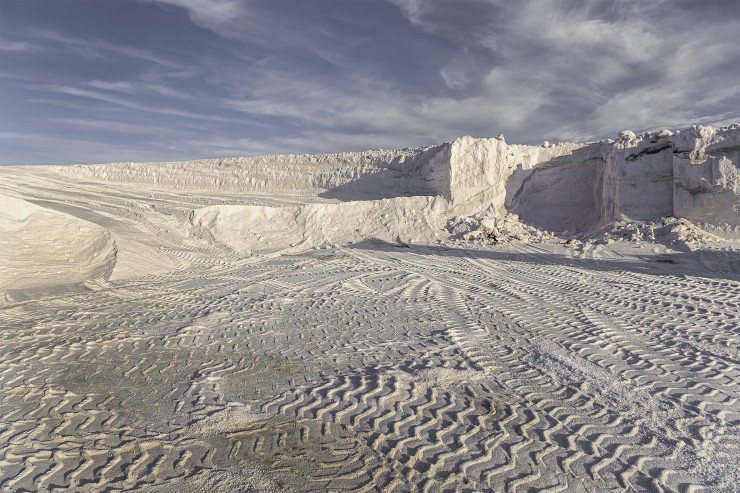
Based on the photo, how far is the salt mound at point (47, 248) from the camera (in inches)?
341

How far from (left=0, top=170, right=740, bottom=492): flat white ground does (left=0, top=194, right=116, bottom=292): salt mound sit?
0.35 meters

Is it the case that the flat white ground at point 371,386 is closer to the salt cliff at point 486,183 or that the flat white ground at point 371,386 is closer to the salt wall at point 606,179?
the salt wall at point 606,179

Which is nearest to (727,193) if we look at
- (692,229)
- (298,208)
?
(692,229)

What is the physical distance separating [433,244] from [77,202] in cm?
1451

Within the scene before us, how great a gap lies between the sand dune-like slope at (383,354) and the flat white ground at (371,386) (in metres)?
0.02

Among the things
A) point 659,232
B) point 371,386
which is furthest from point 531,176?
point 371,386

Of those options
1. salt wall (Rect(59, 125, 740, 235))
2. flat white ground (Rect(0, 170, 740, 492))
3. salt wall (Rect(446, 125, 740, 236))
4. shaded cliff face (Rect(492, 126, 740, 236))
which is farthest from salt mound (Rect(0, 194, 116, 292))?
shaded cliff face (Rect(492, 126, 740, 236))

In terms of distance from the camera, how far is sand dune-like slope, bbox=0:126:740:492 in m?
3.03

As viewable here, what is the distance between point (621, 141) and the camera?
1628 centimetres

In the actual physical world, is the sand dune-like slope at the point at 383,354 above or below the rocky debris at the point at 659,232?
below

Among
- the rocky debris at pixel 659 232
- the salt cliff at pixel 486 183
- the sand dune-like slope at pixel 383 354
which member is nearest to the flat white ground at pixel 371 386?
the sand dune-like slope at pixel 383 354

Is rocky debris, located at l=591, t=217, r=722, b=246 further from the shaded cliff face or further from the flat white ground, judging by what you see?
the flat white ground

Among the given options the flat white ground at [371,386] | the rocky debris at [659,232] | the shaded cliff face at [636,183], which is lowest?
the flat white ground at [371,386]

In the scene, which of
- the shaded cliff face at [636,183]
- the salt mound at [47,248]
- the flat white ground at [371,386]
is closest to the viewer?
the flat white ground at [371,386]
